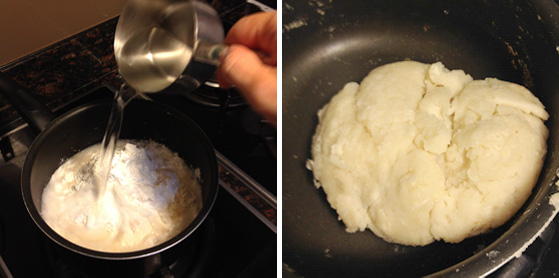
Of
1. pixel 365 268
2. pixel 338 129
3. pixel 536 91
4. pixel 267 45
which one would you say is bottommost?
pixel 365 268

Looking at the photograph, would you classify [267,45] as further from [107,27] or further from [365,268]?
[365,268]

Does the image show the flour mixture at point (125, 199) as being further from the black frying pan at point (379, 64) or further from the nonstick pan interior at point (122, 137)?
the black frying pan at point (379, 64)

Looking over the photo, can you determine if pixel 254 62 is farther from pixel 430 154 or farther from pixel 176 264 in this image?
pixel 430 154

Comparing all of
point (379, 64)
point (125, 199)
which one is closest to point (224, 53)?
point (125, 199)

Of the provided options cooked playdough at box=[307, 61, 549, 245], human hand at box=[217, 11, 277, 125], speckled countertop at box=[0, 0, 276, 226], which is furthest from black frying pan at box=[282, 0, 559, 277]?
human hand at box=[217, 11, 277, 125]

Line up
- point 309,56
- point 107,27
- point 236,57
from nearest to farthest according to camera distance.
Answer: point 236,57 → point 107,27 → point 309,56

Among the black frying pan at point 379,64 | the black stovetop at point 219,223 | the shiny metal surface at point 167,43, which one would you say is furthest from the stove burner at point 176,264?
the shiny metal surface at point 167,43

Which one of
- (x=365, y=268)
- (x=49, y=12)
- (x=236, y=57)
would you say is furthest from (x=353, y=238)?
(x=49, y=12)
